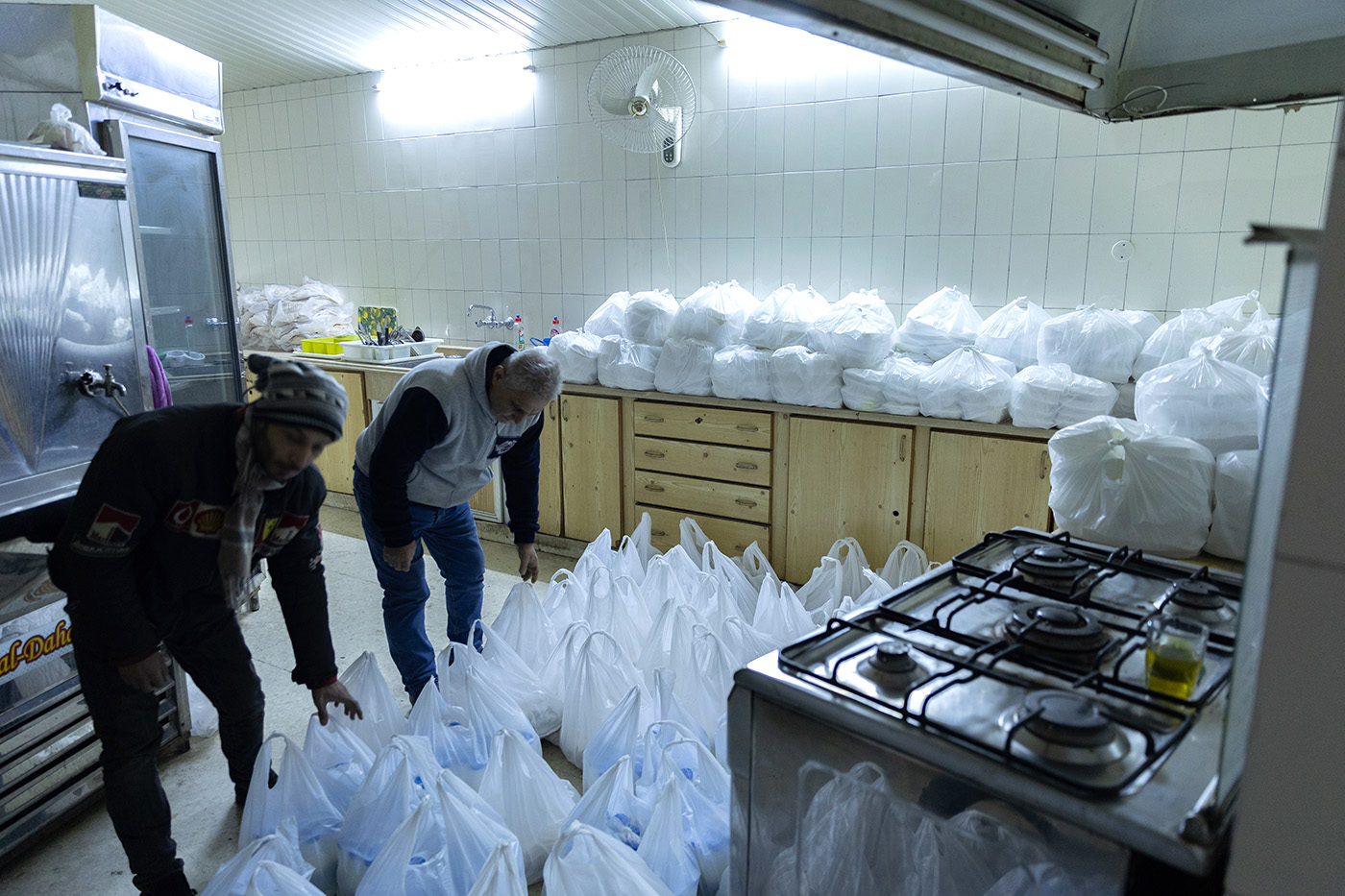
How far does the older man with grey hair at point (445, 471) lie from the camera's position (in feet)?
6.81

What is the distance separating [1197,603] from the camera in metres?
1.21

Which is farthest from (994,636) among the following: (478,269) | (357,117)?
(357,117)

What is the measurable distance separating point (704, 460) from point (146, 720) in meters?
2.29

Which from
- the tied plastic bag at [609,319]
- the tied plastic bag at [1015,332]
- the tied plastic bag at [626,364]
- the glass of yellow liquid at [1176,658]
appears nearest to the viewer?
the glass of yellow liquid at [1176,658]

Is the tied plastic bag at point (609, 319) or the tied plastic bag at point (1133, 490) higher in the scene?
the tied plastic bag at point (609, 319)

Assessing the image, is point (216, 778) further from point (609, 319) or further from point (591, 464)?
point (609, 319)

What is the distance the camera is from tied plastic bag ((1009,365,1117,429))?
2.75m

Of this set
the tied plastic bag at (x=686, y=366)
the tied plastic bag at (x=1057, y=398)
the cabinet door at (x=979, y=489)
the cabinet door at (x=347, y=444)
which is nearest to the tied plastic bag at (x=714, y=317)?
the tied plastic bag at (x=686, y=366)

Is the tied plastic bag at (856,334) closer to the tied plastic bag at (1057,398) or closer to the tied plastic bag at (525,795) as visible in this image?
the tied plastic bag at (1057,398)

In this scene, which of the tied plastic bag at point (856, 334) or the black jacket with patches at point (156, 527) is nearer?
the black jacket with patches at point (156, 527)

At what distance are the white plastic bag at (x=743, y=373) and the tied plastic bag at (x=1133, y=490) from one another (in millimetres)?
1417

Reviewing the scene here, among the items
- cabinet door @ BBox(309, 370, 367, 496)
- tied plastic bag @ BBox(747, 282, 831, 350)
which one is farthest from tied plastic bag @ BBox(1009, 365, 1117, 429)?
cabinet door @ BBox(309, 370, 367, 496)

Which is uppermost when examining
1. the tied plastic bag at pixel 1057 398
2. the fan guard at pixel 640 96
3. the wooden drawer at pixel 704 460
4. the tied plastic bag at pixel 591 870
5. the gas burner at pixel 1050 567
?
the fan guard at pixel 640 96

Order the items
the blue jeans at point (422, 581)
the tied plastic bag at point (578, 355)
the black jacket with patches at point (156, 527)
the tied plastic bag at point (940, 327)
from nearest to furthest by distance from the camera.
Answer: the black jacket with patches at point (156, 527) → the blue jeans at point (422, 581) → the tied plastic bag at point (940, 327) → the tied plastic bag at point (578, 355)
